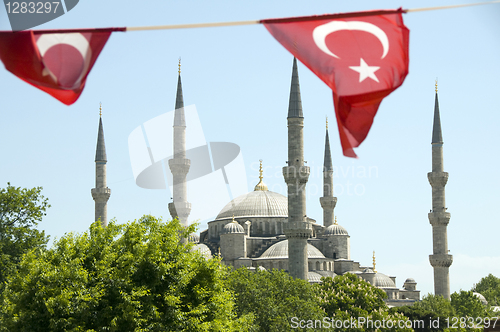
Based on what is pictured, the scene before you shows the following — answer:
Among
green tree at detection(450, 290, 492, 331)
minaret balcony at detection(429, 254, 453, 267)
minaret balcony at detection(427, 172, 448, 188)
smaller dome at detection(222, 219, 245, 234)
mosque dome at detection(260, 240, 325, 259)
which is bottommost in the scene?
green tree at detection(450, 290, 492, 331)

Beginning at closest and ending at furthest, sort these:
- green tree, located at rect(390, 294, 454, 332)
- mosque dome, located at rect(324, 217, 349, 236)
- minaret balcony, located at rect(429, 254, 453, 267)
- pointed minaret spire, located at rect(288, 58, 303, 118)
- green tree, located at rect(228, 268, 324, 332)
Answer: green tree, located at rect(228, 268, 324, 332) → green tree, located at rect(390, 294, 454, 332) → pointed minaret spire, located at rect(288, 58, 303, 118) → minaret balcony, located at rect(429, 254, 453, 267) → mosque dome, located at rect(324, 217, 349, 236)

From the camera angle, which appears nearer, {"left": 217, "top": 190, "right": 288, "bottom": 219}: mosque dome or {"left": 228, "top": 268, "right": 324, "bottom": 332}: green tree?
{"left": 228, "top": 268, "right": 324, "bottom": 332}: green tree

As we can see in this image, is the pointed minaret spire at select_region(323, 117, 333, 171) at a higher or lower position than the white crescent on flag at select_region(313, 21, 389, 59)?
higher

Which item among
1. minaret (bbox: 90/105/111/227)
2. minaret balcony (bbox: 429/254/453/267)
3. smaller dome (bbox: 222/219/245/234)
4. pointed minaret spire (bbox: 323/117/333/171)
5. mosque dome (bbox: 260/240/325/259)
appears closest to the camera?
minaret (bbox: 90/105/111/227)

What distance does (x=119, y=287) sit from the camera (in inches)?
995

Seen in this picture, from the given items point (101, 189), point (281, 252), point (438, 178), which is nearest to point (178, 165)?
point (101, 189)

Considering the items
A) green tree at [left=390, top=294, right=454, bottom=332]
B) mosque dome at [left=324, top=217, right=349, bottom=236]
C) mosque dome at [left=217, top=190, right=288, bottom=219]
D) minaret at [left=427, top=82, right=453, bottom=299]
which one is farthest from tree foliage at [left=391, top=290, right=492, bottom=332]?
mosque dome at [left=217, top=190, right=288, bottom=219]

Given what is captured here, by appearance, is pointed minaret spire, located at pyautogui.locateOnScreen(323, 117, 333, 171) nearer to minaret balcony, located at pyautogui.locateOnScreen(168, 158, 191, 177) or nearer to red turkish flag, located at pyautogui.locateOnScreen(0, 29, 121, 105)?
minaret balcony, located at pyautogui.locateOnScreen(168, 158, 191, 177)

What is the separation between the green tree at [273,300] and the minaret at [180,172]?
16.9 meters

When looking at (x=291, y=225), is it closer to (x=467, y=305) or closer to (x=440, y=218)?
(x=440, y=218)

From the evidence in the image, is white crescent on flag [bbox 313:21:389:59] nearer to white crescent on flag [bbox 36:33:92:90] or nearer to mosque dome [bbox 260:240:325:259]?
white crescent on flag [bbox 36:33:92:90]

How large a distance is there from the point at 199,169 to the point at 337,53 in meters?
58.7

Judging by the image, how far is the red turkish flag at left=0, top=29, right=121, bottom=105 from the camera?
9555mm

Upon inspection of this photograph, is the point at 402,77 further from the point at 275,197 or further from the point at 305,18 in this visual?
the point at 275,197
